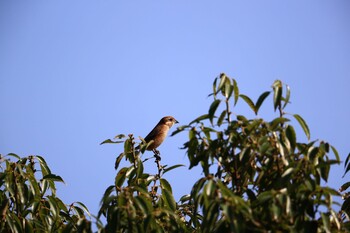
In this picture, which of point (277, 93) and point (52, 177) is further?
point (52, 177)

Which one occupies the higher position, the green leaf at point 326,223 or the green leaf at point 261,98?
the green leaf at point 261,98

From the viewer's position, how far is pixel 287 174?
3412mm

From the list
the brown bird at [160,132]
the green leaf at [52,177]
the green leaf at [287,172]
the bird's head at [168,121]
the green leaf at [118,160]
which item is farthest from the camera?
the bird's head at [168,121]

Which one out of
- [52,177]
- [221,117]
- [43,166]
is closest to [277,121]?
[221,117]

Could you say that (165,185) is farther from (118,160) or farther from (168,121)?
(168,121)

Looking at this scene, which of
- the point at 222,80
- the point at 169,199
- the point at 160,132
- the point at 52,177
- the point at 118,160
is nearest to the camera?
the point at 222,80

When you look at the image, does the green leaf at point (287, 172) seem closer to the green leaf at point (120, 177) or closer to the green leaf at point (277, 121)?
the green leaf at point (277, 121)

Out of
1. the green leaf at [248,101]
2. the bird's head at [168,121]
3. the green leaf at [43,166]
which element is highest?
the bird's head at [168,121]

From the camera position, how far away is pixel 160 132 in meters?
10.3

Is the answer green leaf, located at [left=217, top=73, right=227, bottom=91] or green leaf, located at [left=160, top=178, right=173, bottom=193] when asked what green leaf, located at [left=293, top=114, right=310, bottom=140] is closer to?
green leaf, located at [left=217, top=73, right=227, bottom=91]

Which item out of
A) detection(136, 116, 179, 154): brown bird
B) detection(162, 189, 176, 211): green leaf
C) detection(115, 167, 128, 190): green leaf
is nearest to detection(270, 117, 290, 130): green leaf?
detection(162, 189, 176, 211): green leaf

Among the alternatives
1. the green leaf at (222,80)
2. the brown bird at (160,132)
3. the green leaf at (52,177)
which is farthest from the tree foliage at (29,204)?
the brown bird at (160,132)

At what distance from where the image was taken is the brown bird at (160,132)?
10.2 m

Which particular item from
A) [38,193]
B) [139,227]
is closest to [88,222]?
[139,227]
